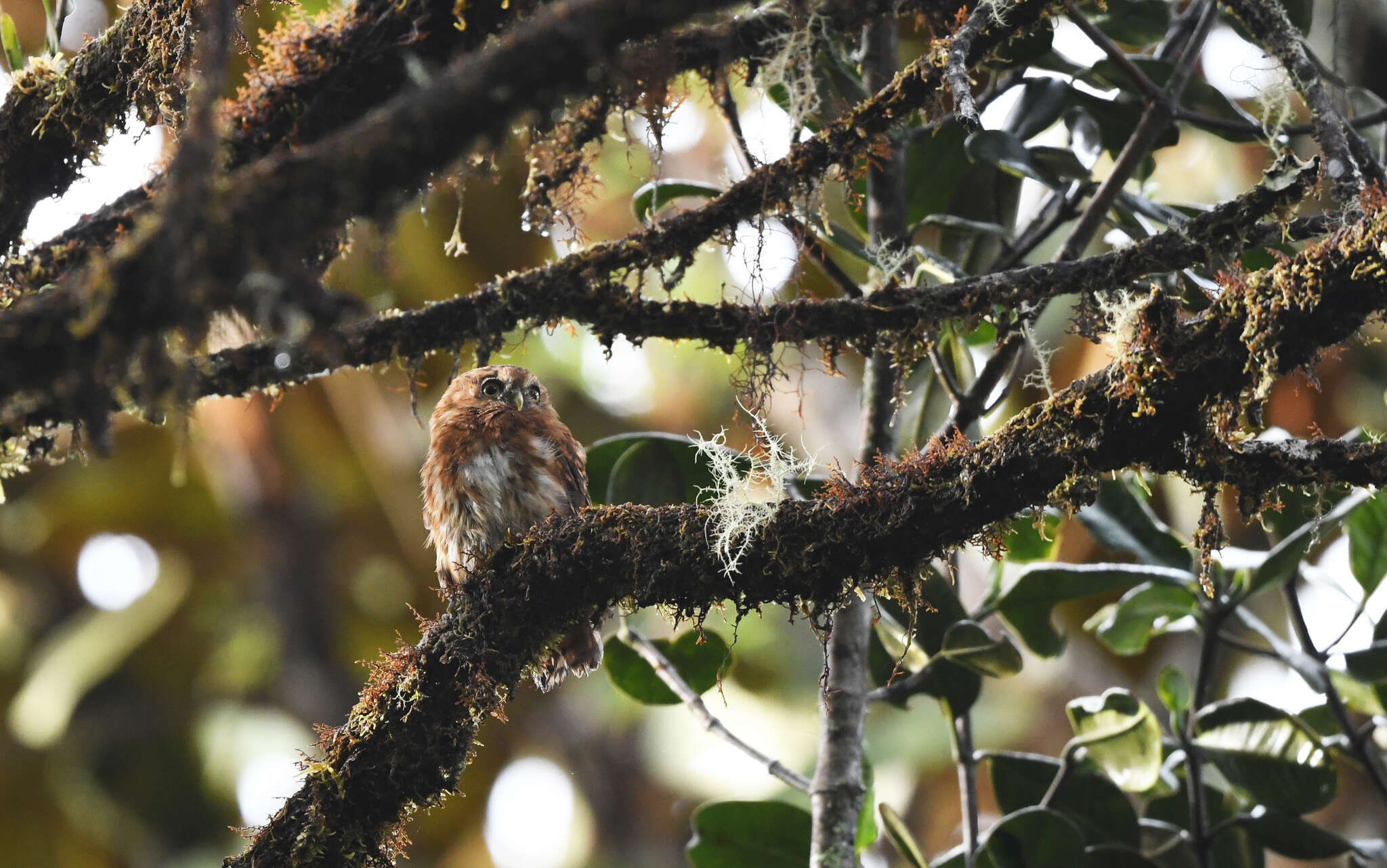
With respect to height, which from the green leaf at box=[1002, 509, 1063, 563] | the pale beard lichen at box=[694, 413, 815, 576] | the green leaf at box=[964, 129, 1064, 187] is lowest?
the pale beard lichen at box=[694, 413, 815, 576]

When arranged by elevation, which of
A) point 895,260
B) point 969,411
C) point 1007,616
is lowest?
point 1007,616

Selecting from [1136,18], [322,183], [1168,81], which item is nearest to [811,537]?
[322,183]

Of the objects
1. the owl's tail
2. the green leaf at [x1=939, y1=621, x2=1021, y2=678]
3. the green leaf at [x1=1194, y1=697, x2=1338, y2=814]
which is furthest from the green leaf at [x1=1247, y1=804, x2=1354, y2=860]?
the owl's tail

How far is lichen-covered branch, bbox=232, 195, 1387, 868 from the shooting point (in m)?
1.59

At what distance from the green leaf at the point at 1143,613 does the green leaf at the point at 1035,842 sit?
0.54m

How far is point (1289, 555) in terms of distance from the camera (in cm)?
259

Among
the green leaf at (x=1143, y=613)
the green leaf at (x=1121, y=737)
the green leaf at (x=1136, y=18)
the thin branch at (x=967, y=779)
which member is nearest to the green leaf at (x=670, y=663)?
the thin branch at (x=967, y=779)

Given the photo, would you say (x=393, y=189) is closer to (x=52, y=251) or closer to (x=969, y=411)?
(x=52, y=251)

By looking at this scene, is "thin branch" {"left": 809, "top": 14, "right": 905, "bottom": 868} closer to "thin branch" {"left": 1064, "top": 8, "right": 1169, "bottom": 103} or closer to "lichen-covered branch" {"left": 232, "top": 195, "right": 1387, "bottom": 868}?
"lichen-covered branch" {"left": 232, "top": 195, "right": 1387, "bottom": 868}

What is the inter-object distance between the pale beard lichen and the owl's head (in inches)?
57.9

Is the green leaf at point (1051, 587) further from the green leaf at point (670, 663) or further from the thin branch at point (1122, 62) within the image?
the thin branch at point (1122, 62)

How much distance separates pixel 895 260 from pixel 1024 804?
1.42 metres

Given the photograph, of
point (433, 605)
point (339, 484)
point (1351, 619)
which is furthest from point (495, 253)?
point (1351, 619)

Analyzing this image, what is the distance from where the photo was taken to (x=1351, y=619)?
2.78 m
